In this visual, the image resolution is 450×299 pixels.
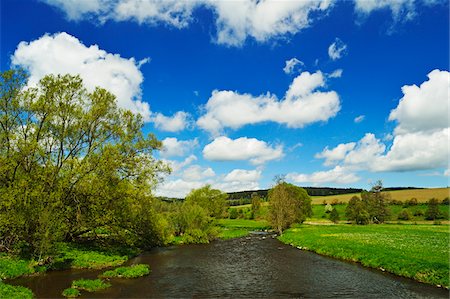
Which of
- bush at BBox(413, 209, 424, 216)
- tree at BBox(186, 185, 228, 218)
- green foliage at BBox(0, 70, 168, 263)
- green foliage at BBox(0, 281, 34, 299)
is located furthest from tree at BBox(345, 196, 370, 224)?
green foliage at BBox(0, 281, 34, 299)

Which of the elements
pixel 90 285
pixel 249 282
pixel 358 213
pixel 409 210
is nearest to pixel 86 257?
→ pixel 90 285

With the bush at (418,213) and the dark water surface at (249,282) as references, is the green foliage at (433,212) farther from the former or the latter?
the dark water surface at (249,282)

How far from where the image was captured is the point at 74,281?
24.0 meters

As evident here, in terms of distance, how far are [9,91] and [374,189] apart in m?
107

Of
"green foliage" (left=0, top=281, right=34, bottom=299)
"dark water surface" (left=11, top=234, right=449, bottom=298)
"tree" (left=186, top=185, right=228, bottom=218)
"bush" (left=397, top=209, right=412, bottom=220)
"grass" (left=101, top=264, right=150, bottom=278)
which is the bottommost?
"dark water surface" (left=11, top=234, right=449, bottom=298)

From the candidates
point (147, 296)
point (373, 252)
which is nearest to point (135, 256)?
point (147, 296)

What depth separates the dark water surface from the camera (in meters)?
22.0

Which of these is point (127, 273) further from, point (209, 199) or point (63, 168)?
point (209, 199)

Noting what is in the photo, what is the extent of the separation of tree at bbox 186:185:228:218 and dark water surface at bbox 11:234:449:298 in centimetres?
5569

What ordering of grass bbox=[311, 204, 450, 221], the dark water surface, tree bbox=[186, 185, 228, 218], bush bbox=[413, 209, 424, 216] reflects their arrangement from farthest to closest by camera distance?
bush bbox=[413, 209, 424, 216]
grass bbox=[311, 204, 450, 221]
tree bbox=[186, 185, 228, 218]
the dark water surface

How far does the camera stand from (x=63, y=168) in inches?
1298

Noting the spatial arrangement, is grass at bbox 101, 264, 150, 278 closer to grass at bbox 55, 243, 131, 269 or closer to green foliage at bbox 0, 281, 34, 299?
grass at bbox 55, 243, 131, 269

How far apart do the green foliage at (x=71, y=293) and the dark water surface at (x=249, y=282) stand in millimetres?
420

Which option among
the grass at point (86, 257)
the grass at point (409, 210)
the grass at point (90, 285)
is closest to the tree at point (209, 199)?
the grass at point (409, 210)
